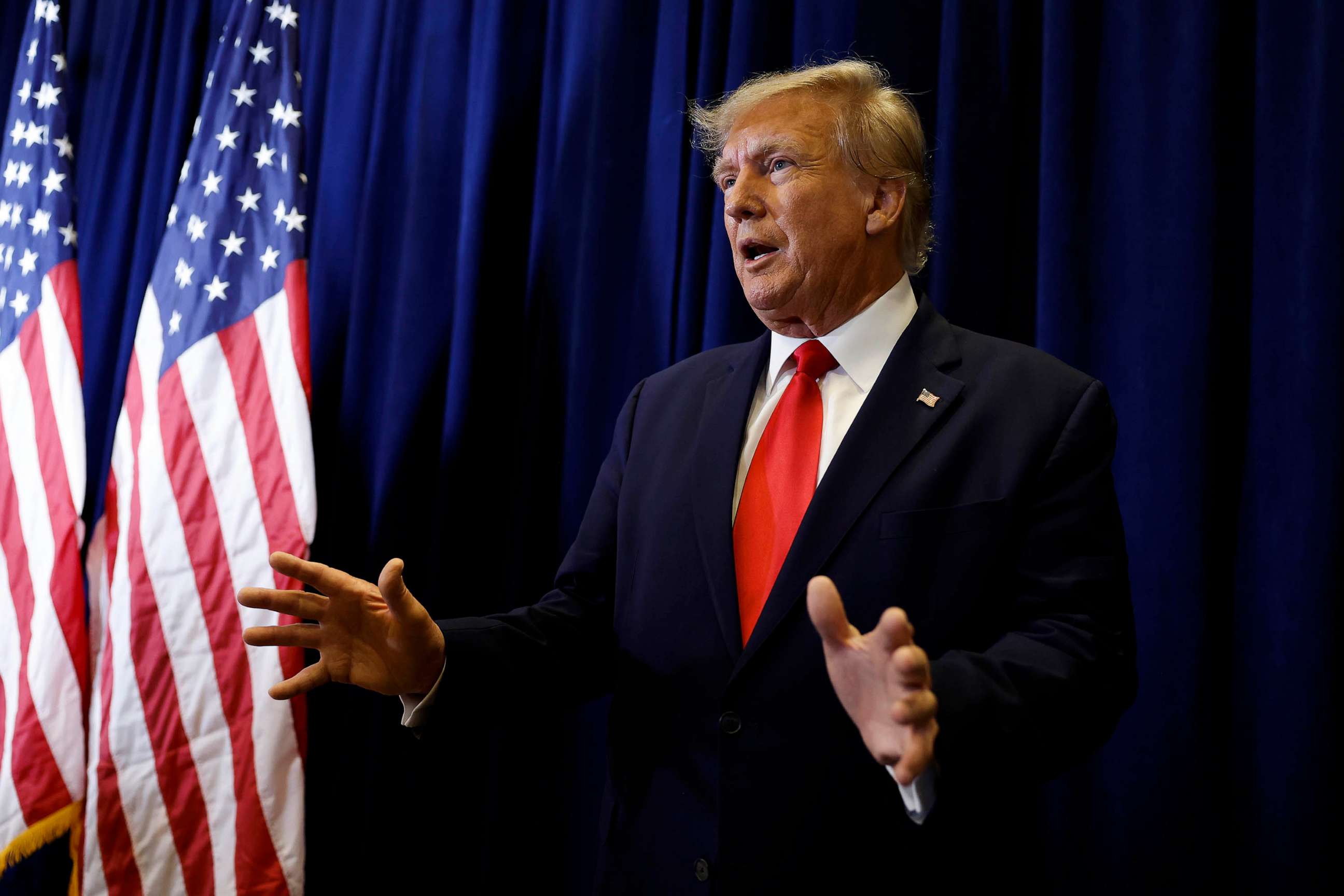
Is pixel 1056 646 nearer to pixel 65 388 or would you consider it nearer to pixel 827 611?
pixel 827 611

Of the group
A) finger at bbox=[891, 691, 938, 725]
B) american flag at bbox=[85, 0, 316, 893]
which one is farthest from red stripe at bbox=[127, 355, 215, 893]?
finger at bbox=[891, 691, 938, 725]

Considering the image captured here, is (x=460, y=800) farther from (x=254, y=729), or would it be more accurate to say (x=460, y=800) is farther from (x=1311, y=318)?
(x=1311, y=318)

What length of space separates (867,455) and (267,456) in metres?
1.64

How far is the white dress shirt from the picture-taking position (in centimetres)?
132

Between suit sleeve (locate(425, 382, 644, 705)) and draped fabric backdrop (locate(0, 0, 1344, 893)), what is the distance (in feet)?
0.18

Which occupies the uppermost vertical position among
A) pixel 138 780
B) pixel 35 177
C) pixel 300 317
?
pixel 35 177

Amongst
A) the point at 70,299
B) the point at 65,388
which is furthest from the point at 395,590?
the point at 70,299

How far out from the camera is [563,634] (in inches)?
57.4

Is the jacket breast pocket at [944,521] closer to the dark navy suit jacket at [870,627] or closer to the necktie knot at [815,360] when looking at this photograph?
the dark navy suit jacket at [870,627]

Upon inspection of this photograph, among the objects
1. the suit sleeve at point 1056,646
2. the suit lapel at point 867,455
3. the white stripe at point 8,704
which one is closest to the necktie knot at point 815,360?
the suit lapel at point 867,455

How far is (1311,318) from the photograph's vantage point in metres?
1.65

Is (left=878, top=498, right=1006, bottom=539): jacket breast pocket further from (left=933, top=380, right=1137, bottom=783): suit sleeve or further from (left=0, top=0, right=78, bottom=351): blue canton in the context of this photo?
(left=0, top=0, right=78, bottom=351): blue canton

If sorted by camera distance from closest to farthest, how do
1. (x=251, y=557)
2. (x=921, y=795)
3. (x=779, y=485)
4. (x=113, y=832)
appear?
(x=921, y=795), (x=779, y=485), (x=113, y=832), (x=251, y=557)

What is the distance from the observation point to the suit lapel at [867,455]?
1190 mm
